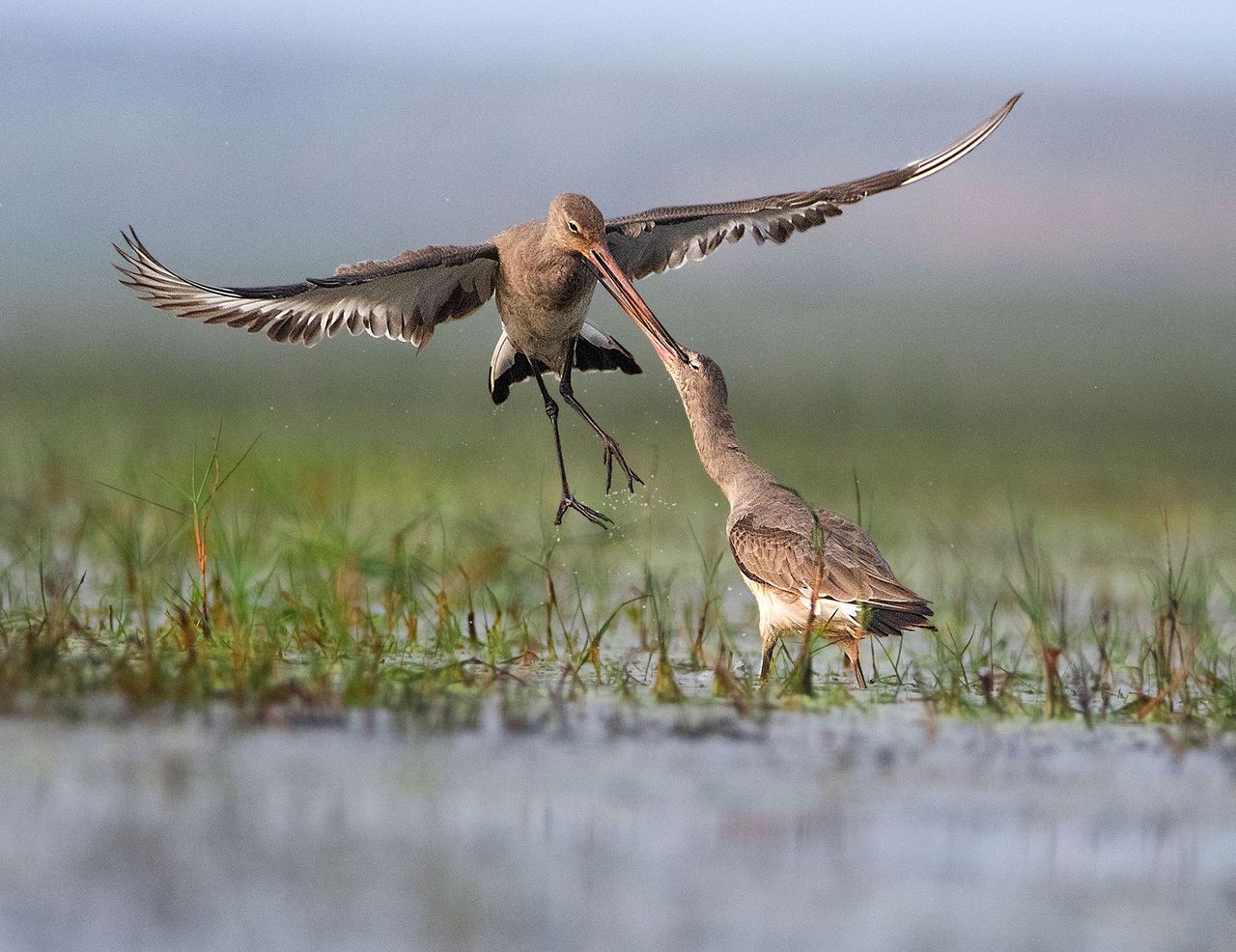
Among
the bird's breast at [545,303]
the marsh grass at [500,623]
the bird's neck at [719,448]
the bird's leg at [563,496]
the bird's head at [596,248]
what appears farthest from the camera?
the bird's leg at [563,496]

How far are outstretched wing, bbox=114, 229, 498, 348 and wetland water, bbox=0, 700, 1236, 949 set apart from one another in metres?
2.08

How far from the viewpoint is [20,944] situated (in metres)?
3.24

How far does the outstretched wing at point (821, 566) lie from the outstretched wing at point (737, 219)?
1295 millimetres

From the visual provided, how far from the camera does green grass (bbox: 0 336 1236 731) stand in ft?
17.5

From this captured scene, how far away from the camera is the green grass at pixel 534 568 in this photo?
5.34 m

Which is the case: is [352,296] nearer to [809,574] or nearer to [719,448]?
[719,448]

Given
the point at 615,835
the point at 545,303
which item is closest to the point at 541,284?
the point at 545,303

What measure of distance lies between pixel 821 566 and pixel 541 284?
1955 millimetres

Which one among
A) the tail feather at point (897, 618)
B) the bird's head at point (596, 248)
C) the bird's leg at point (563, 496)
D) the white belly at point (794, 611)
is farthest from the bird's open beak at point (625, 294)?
the tail feather at point (897, 618)

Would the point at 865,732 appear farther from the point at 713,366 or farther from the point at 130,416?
the point at 130,416

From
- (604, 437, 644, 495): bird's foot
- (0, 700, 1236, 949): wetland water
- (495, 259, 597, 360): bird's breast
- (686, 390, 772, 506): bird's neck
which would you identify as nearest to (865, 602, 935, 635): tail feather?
(0, 700, 1236, 949): wetland water

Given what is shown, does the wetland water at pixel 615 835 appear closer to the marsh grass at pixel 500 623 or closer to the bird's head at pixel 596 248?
the marsh grass at pixel 500 623

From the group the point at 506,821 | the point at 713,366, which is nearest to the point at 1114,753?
the point at 506,821

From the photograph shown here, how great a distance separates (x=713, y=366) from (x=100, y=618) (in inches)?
103
